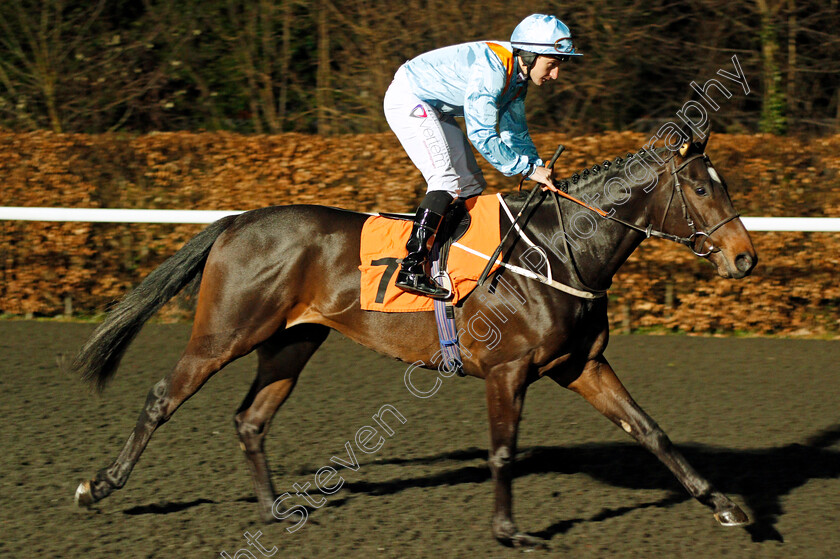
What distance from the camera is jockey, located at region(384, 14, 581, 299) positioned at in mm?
3697

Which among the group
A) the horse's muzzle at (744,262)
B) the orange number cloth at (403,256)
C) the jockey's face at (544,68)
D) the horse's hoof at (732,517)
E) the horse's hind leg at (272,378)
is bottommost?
the horse's hoof at (732,517)

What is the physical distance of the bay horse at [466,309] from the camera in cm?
366

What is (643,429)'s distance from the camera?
379cm

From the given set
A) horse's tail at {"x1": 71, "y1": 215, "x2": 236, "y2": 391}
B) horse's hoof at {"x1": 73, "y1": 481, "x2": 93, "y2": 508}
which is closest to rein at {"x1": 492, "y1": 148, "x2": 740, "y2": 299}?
horse's tail at {"x1": 71, "y1": 215, "x2": 236, "y2": 391}

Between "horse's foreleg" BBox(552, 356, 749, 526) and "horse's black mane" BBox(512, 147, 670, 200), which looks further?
"horse's black mane" BBox(512, 147, 670, 200)

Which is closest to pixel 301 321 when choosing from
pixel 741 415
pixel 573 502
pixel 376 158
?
pixel 573 502

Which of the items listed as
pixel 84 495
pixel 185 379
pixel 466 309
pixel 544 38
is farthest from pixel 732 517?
pixel 84 495

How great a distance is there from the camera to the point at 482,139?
3.65 m

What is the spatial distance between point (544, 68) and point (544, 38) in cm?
13

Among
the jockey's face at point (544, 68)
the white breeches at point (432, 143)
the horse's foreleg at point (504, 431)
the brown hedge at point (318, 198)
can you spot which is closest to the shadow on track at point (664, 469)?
the horse's foreleg at point (504, 431)

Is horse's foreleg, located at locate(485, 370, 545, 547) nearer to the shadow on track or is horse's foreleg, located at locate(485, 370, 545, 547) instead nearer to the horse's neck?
the shadow on track

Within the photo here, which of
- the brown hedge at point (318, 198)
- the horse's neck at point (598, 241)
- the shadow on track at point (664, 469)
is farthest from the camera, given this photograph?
the brown hedge at point (318, 198)

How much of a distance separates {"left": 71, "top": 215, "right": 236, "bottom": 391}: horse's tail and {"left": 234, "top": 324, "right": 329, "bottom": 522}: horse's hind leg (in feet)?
1.66

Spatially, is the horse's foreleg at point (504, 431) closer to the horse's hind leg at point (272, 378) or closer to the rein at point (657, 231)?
the rein at point (657, 231)
